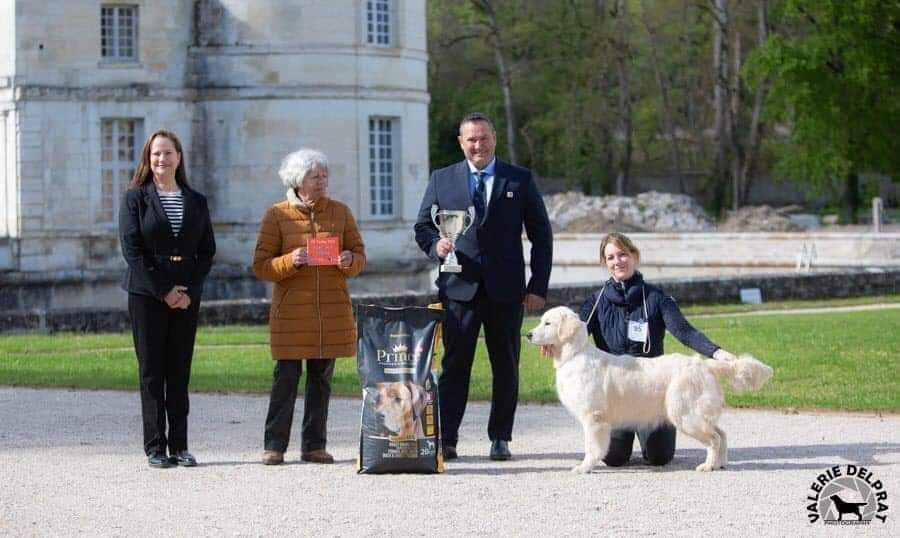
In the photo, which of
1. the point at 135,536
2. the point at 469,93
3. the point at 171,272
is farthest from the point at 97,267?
the point at 469,93

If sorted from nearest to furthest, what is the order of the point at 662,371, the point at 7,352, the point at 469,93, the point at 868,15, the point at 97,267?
the point at 662,371
the point at 7,352
the point at 97,267
the point at 868,15
the point at 469,93

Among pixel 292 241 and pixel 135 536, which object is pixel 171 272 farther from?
pixel 135 536

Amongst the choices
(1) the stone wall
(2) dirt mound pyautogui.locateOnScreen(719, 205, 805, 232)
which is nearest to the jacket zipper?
(1) the stone wall

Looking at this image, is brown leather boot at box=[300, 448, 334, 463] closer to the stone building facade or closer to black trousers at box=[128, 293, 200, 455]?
black trousers at box=[128, 293, 200, 455]

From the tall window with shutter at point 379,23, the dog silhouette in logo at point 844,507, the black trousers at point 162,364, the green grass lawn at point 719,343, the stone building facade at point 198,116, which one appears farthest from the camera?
the tall window with shutter at point 379,23

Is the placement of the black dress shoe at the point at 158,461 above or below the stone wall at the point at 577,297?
below

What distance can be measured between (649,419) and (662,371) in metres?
0.29

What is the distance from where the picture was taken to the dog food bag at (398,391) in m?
10.4

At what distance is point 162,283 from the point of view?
1067 cm

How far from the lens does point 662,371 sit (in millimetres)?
10344

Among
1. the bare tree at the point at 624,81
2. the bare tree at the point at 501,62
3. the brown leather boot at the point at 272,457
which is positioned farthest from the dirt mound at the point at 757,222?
the brown leather boot at the point at 272,457

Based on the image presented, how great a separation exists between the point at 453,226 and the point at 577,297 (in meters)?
16.2

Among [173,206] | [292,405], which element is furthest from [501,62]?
[292,405]

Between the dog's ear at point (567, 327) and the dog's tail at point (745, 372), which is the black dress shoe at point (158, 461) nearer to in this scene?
the dog's ear at point (567, 327)
